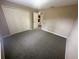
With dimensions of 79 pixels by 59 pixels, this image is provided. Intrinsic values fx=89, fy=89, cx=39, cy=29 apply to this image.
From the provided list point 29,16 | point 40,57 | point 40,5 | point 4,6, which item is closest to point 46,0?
point 40,5

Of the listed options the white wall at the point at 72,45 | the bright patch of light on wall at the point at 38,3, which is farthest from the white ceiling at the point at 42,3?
the white wall at the point at 72,45

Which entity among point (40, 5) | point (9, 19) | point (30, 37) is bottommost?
point (30, 37)

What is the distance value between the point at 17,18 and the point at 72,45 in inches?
17.7

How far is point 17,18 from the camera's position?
66cm

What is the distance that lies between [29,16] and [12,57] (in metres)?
0.34

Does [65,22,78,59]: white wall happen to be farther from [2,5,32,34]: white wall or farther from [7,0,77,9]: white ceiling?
[2,5,32,34]: white wall

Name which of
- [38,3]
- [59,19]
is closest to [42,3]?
[38,3]

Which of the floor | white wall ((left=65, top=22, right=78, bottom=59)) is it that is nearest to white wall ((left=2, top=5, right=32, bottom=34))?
the floor

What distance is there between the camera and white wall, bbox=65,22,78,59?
23.9 inches

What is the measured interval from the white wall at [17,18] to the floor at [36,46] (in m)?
0.05

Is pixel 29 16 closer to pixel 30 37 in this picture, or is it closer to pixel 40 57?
pixel 30 37

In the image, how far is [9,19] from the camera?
62 cm

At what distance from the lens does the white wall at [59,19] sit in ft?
2.08

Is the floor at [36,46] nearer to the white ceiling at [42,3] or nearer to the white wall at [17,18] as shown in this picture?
the white wall at [17,18]
